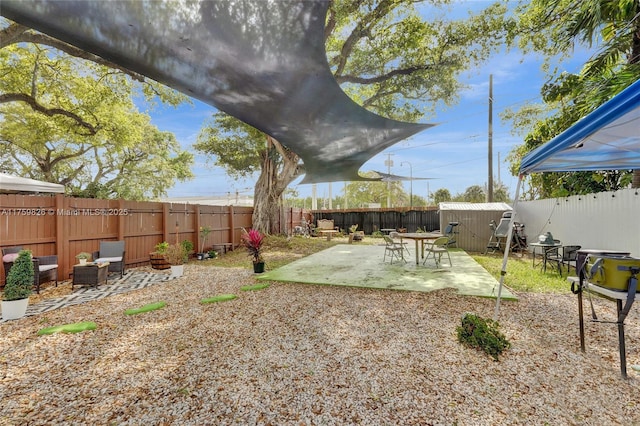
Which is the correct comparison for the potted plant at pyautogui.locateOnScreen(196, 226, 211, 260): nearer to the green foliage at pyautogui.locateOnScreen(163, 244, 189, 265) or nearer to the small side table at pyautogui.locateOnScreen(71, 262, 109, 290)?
the green foliage at pyautogui.locateOnScreen(163, 244, 189, 265)

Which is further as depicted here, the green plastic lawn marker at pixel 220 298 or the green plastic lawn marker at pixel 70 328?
the green plastic lawn marker at pixel 220 298

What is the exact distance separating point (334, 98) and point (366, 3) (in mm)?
5977

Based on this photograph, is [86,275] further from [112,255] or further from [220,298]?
[220,298]

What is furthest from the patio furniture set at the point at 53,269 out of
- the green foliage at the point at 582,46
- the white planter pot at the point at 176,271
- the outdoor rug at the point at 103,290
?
the green foliage at the point at 582,46

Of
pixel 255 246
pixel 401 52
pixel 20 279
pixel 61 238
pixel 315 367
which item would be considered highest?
pixel 401 52

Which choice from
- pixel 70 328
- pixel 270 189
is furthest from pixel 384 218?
pixel 70 328

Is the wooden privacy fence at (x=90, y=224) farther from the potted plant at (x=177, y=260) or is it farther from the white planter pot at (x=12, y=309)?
the white planter pot at (x=12, y=309)

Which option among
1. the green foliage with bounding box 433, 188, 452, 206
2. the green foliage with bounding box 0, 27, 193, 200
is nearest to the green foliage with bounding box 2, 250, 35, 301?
the green foliage with bounding box 0, 27, 193, 200

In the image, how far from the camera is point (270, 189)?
1159 cm

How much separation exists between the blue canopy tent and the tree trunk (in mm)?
8737

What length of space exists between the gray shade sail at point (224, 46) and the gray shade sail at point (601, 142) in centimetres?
187

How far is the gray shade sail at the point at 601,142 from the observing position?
5.22 ft

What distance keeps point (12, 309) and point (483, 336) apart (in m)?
5.36

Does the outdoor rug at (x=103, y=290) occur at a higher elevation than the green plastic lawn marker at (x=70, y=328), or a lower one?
lower
